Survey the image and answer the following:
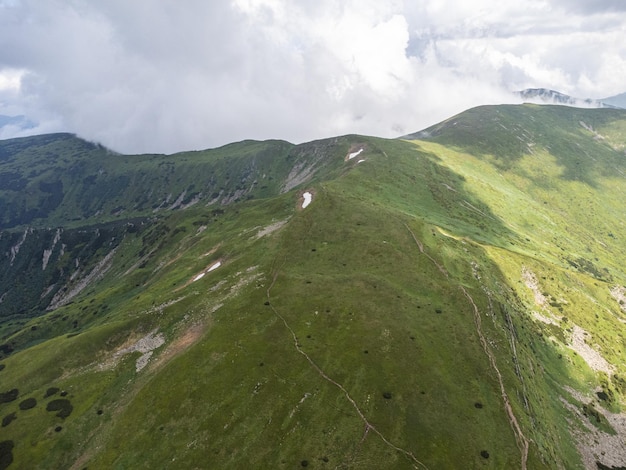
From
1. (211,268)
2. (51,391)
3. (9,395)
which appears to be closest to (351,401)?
(51,391)

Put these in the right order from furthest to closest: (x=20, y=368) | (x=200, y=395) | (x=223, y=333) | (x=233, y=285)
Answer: (x=233, y=285), (x=20, y=368), (x=223, y=333), (x=200, y=395)

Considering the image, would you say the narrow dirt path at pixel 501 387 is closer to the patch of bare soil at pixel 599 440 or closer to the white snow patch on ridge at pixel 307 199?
the patch of bare soil at pixel 599 440

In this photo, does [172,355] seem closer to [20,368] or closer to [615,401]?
[20,368]

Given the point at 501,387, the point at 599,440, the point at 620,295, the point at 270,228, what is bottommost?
the point at 599,440

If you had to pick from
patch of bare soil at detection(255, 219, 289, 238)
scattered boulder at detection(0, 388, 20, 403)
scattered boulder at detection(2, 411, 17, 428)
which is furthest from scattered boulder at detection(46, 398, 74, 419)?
patch of bare soil at detection(255, 219, 289, 238)

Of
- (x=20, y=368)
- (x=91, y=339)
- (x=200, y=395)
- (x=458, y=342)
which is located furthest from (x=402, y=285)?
(x=20, y=368)

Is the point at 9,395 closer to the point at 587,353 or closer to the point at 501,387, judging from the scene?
the point at 501,387

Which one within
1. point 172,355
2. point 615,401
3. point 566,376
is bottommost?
point 615,401

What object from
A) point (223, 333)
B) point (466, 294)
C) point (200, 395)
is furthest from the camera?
point (466, 294)
